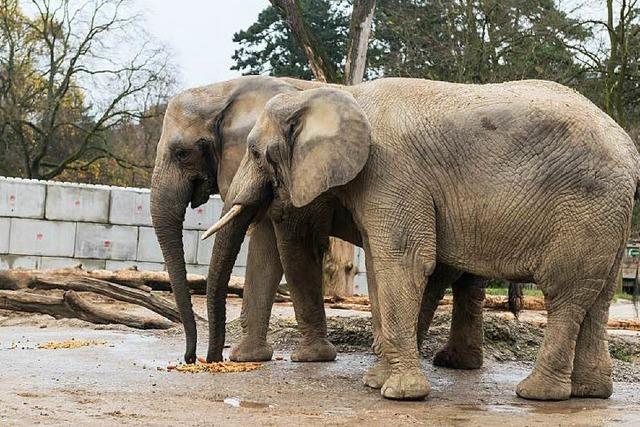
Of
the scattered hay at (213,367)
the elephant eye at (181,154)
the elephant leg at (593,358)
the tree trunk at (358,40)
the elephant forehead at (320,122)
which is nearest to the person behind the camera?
the elephant forehead at (320,122)

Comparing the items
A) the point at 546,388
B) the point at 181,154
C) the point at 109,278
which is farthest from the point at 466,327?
the point at 109,278

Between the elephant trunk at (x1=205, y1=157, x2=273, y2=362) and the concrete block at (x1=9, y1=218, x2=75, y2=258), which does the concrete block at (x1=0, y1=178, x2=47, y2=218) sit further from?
the elephant trunk at (x1=205, y1=157, x2=273, y2=362)

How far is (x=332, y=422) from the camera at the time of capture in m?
6.97

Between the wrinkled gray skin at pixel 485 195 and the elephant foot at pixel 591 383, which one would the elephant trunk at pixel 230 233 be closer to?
the wrinkled gray skin at pixel 485 195

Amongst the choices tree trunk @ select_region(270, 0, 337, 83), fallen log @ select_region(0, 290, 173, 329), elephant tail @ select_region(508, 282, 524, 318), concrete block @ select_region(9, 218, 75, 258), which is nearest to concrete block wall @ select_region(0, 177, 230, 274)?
concrete block @ select_region(9, 218, 75, 258)

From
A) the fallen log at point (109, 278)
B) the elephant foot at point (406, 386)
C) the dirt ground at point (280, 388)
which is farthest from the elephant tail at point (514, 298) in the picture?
the elephant foot at point (406, 386)

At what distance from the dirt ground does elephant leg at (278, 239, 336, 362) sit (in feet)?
0.53

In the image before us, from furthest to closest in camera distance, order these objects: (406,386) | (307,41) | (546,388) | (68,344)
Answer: (307,41) < (68,344) < (546,388) < (406,386)

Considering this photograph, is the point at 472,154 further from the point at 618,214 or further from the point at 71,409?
the point at 71,409

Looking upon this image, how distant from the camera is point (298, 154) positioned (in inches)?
340

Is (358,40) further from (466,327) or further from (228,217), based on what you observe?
(228,217)

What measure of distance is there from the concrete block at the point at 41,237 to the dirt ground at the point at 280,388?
914cm

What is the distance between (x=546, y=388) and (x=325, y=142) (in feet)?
7.79

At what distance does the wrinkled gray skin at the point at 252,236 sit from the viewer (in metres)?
10.0
